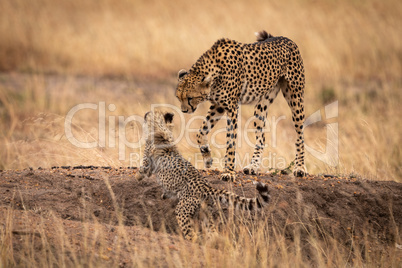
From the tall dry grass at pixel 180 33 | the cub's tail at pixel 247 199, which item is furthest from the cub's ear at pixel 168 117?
the tall dry grass at pixel 180 33

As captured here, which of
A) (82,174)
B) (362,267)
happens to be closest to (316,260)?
(362,267)

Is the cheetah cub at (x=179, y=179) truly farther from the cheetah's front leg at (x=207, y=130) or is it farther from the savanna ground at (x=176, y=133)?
the cheetah's front leg at (x=207, y=130)

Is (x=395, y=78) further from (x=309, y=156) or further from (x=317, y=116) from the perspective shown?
(x=309, y=156)

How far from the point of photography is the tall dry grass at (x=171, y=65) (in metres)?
7.26

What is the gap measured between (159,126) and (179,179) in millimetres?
783

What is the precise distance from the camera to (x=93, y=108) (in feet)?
30.3

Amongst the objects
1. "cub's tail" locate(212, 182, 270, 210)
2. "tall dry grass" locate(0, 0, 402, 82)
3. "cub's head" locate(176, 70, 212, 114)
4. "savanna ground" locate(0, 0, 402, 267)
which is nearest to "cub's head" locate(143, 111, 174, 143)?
"cub's head" locate(176, 70, 212, 114)

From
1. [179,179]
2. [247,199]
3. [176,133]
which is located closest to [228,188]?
[179,179]

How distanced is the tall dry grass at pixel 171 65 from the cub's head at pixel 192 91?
1.61m

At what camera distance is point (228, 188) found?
4.62 m

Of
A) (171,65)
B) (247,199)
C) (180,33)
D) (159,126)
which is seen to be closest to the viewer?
(247,199)

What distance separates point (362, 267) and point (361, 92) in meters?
6.81

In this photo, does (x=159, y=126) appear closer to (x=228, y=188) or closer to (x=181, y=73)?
(x=181, y=73)

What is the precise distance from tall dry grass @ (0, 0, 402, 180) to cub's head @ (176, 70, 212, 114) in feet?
5.29
